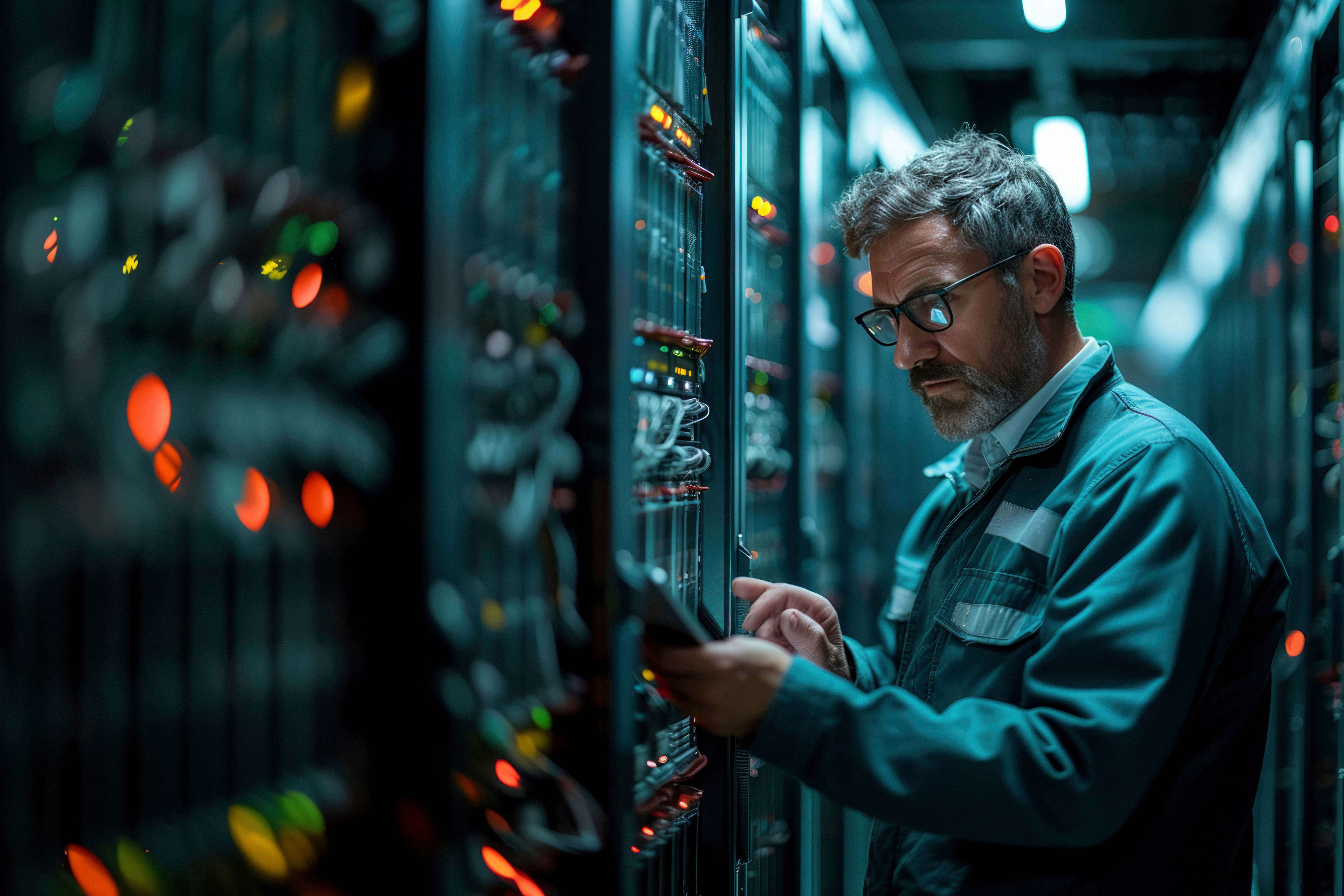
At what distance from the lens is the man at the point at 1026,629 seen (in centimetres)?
103

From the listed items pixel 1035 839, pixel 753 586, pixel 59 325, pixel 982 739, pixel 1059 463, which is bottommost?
pixel 1035 839

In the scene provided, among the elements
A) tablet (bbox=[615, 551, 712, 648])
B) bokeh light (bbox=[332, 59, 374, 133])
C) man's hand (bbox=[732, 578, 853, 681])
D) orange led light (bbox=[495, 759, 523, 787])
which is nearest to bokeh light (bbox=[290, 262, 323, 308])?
bokeh light (bbox=[332, 59, 374, 133])

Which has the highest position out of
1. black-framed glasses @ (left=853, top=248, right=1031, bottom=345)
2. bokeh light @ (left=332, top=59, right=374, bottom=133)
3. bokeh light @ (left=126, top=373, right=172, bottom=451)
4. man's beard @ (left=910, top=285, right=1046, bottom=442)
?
bokeh light @ (left=332, top=59, right=374, bottom=133)

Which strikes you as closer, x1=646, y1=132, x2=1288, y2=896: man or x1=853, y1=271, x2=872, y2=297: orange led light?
x1=646, y1=132, x2=1288, y2=896: man

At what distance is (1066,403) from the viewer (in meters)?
1.37

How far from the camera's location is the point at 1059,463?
1342 mm

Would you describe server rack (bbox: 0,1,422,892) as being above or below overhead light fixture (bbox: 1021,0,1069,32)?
below

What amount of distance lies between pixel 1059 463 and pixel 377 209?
106cm

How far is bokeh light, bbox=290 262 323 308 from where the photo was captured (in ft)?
2.82

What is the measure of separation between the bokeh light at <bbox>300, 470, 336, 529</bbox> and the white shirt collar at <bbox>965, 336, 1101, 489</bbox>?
1.08 m

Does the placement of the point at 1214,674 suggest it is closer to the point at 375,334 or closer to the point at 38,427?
the point at 375,334

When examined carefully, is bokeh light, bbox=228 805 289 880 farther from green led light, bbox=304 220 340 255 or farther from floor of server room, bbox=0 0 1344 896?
green led light, bbox=304 220 340 255

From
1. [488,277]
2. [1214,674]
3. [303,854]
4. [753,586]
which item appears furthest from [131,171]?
[1214,674]

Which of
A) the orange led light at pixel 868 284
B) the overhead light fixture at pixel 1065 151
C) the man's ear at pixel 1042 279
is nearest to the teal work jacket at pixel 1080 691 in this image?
the man's ear at pixel 1042 279
